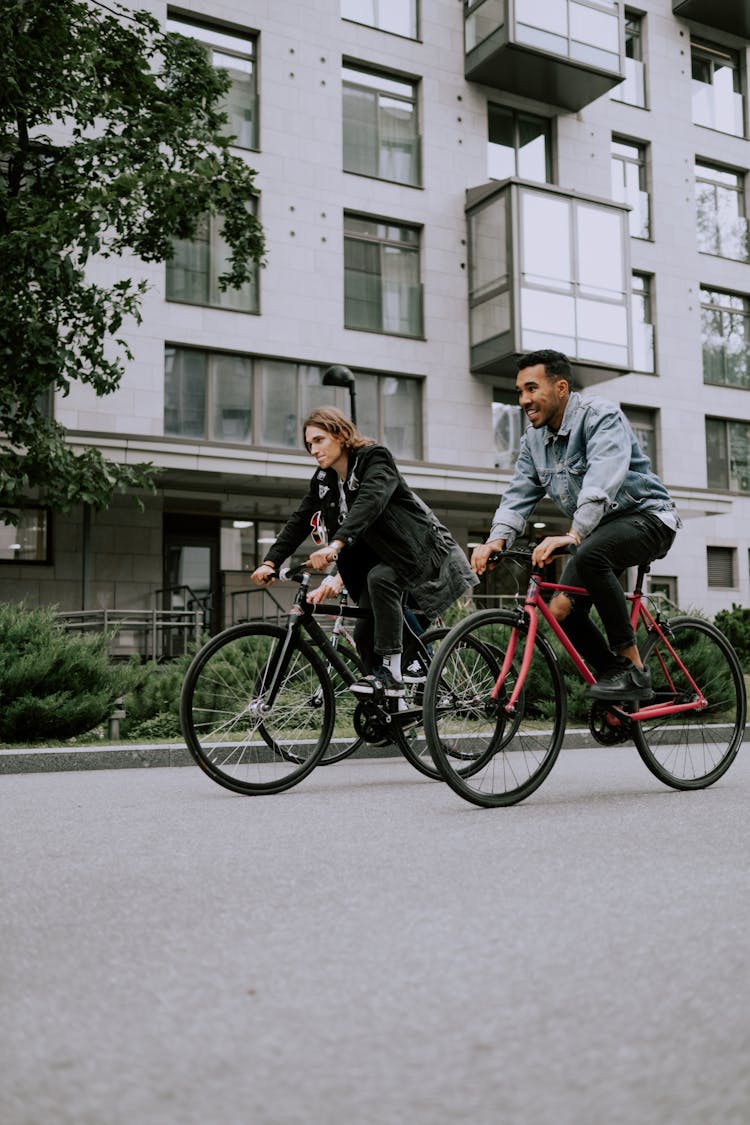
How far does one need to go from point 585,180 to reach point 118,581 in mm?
14536

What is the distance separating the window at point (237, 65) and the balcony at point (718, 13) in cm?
1208

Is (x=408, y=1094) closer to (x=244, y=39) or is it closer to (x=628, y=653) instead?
(x=628, y=653)

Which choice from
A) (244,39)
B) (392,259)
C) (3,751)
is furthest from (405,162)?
(3,751)

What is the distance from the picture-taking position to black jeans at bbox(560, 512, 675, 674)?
5.28m

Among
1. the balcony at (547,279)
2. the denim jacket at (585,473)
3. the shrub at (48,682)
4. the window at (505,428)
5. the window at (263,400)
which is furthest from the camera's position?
the window at (505,428)

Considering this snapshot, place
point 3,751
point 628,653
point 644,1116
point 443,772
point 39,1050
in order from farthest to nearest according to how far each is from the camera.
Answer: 1. point 3,751
2. point 628,653
3. point 443,772
4. point 39,1050
5. point 644,1116

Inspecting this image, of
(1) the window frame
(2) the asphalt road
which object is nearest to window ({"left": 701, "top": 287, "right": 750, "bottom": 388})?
(1) the window frame

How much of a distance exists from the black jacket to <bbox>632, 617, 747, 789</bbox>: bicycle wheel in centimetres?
115

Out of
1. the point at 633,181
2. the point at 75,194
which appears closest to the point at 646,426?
the point at 633,181

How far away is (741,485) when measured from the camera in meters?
30.8

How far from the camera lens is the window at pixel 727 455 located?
30.4m

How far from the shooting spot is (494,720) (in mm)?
5262

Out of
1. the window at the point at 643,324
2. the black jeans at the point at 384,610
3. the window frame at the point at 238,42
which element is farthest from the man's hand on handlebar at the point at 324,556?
the window at the point at 643,324

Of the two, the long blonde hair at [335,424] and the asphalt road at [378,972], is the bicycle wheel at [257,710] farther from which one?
the long blonde hair at [335,424]
